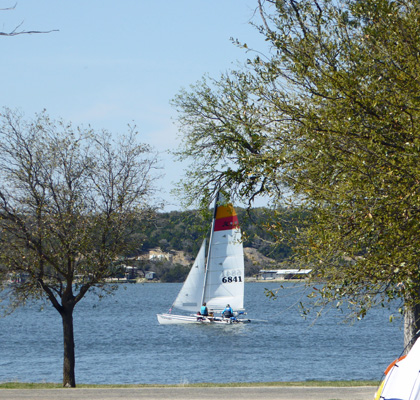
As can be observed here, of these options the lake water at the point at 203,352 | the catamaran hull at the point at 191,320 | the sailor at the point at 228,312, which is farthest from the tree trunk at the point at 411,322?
the catamaran hull at the point at 191,320

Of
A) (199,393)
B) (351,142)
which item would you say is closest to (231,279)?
(199,393)

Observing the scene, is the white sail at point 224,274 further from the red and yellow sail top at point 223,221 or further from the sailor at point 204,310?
the sailor at point 204,310

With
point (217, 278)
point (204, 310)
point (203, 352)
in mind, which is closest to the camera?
point (203, 352)

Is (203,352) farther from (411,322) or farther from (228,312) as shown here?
(411,322)

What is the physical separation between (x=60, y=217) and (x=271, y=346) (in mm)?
39285

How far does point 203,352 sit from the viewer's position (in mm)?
55188

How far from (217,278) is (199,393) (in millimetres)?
50468

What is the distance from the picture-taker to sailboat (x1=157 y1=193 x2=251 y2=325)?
6450 centimetres

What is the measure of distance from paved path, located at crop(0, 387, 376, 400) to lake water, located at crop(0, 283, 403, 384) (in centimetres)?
700

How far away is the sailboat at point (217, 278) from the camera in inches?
2539

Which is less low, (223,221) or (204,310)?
(223,221)

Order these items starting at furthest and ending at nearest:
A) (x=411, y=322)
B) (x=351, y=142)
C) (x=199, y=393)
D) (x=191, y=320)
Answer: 1. (x=191, y=320)
2. (x=199, y=393)
3. (x=411, y=322)
4. (x=351, y=142)

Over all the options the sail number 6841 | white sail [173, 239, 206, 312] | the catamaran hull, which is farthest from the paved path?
the catamaran hull

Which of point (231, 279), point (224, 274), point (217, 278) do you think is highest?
point (224, 274)
